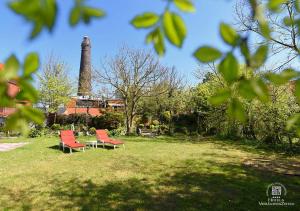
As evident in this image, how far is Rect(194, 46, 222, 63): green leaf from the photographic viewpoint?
0.68m

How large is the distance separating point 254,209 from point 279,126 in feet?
42.3

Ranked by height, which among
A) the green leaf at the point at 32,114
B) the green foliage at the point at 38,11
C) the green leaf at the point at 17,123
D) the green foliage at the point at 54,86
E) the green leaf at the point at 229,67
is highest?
the green foliage at the point at 54,86

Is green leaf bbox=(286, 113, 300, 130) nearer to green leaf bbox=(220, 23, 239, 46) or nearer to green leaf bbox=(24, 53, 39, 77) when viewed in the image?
green leaf bbox=(220, 23, 239, 46)

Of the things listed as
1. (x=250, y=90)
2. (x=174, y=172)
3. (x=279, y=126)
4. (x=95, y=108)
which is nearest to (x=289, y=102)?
(x=279, y=126)

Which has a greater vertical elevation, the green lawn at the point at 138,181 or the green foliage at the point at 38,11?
the green foliage at the point at 38,11

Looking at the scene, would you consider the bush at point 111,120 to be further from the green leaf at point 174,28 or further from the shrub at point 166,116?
the green leaf at point 174,28

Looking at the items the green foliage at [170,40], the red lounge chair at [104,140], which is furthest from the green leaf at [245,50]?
the red lounge chair at [104,140]

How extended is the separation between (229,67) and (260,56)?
0.11m

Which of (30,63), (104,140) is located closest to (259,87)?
(30,63)

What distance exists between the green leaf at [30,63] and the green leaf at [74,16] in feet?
0.33

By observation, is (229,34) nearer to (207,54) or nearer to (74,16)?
(207,54)

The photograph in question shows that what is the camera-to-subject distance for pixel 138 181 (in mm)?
9367

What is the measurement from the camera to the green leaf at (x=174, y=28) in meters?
0.65

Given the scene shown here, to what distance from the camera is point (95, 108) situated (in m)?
42.4
